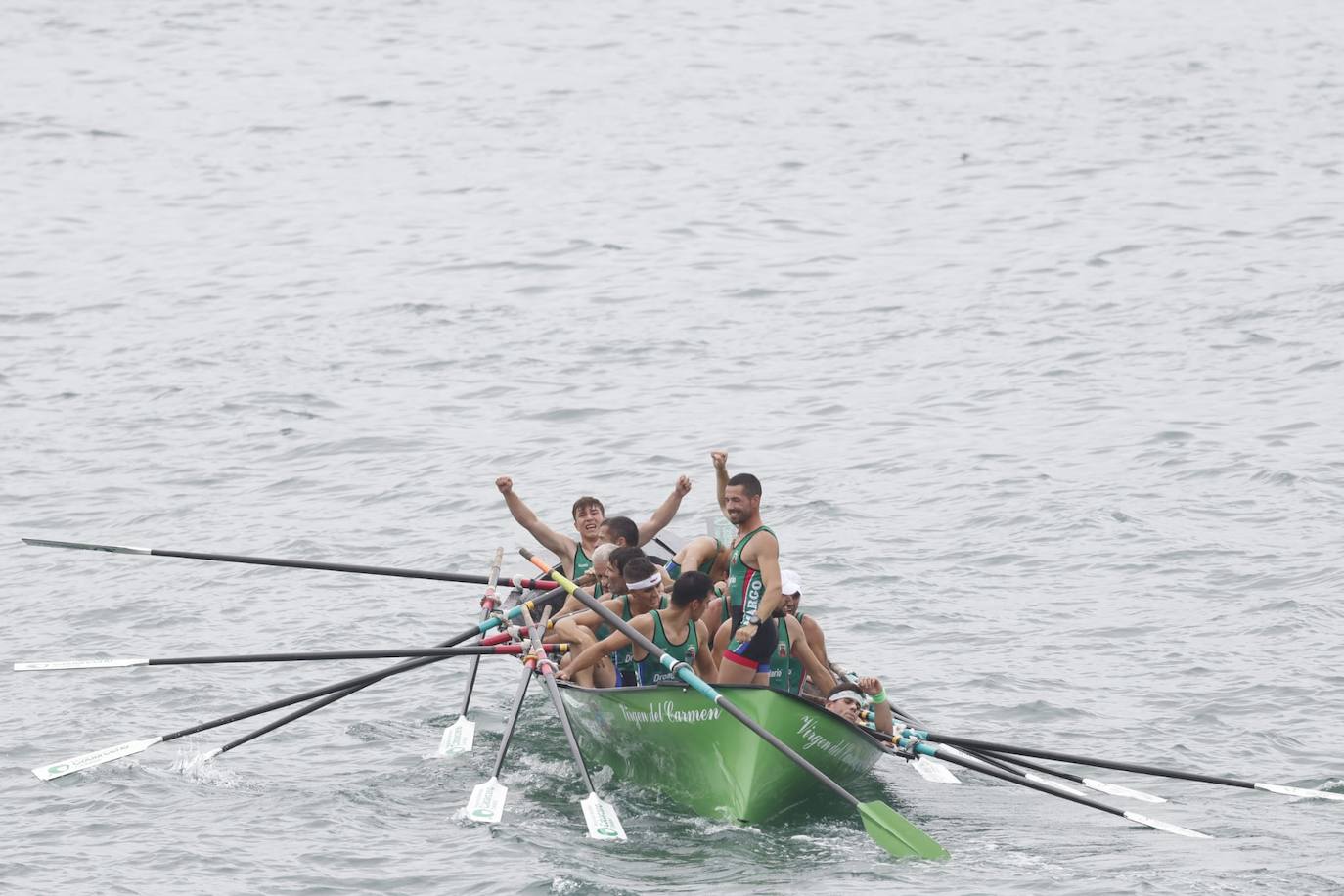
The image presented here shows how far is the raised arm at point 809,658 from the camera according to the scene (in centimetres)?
1371

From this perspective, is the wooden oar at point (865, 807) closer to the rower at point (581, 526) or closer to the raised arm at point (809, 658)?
the raised arm at point (809, 658)

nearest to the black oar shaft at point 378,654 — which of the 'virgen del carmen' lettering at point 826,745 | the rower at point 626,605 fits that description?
the rower at point 626,605

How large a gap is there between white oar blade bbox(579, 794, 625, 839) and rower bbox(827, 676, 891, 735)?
68.1 inches

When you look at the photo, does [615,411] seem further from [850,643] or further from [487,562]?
[850,643]

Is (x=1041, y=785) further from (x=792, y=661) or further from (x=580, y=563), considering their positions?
(x=580, y=563)

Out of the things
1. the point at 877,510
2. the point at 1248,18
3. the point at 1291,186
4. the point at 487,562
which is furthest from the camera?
the point at 1248,18

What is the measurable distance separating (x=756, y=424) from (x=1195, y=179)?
15.4m

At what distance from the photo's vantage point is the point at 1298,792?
13.8m

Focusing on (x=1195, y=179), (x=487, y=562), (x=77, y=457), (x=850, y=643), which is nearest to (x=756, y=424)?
(x=487, y=562)

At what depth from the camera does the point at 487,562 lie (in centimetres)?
2061

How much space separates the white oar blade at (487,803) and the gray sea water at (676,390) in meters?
0.22

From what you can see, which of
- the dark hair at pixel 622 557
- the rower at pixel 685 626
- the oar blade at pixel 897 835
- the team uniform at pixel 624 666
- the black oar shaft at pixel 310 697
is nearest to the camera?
the oar blade at pixel 897 835

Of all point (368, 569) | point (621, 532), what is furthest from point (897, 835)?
point (368, 569)

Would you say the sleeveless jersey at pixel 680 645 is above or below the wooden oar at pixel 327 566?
above
